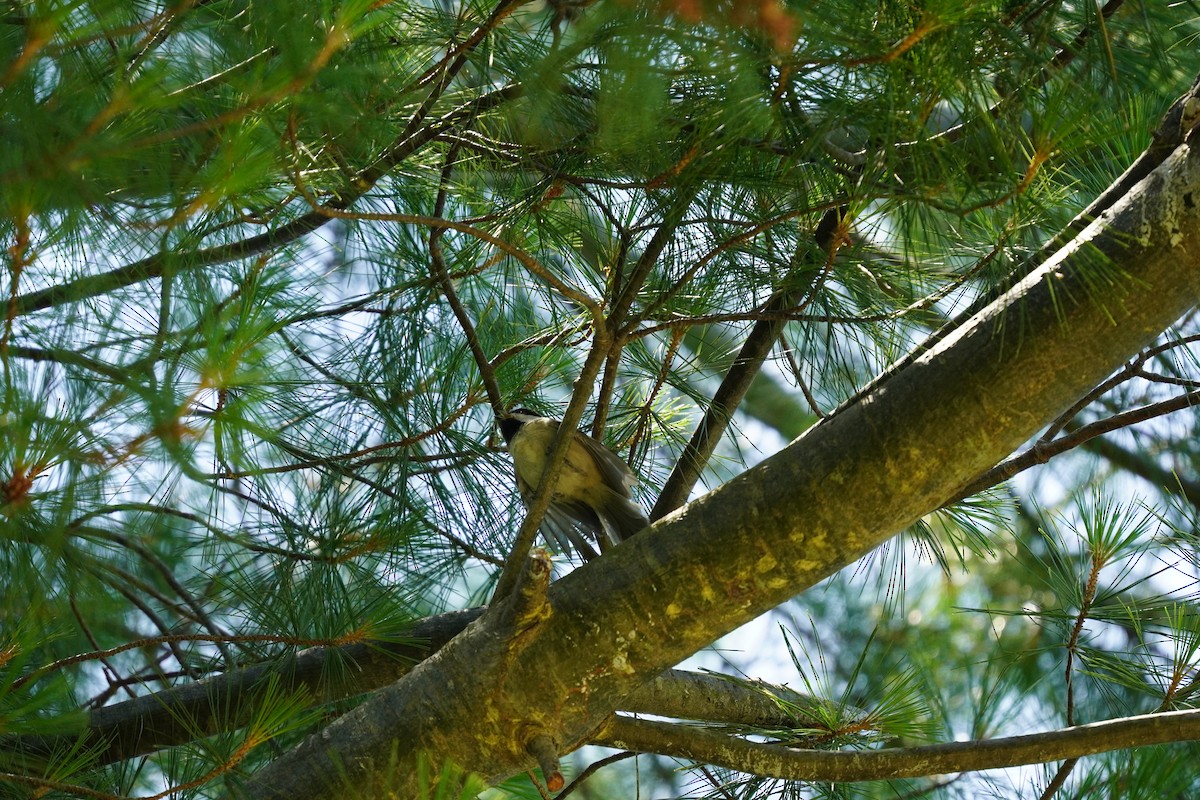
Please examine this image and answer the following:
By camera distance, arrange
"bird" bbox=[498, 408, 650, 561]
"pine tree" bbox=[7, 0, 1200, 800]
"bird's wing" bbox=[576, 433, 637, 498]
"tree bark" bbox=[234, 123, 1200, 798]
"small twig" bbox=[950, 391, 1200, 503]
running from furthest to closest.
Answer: "bird" bbox=[498, 408, 650, 561]
"bird's wing" bbox=[576, 433, 637, 498]
"small twig" bbox=[950, 391, 1200, 503]
"tree bark" bbox=[234, 123, 1200, 798]
"pine tree" bbox=[7, 0, 1200, 800]

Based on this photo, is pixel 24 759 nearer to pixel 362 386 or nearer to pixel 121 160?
pixel 362 386

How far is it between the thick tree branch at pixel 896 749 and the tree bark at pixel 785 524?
19cm

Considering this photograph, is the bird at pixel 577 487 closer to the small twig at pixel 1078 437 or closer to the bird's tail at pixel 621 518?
the bird's tail at pixel 621 518

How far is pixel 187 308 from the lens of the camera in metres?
1.15

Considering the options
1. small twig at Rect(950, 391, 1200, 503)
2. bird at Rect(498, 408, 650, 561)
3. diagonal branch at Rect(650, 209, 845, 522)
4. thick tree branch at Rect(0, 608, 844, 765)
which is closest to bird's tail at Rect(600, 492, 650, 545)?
bird at Rect(498, 408, 650, 561)

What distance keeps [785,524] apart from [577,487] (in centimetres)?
86

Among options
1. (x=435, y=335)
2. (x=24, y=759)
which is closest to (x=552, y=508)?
(x=435, y=335)

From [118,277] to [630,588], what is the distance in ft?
2.25

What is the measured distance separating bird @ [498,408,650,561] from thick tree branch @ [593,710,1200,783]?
434 millimetres

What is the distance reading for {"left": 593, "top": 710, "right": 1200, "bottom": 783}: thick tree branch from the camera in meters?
1.22

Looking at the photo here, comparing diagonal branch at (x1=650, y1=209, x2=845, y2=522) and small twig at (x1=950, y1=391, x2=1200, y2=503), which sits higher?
diagonal branch at (x1=650, y1=209, x2=845, y2=522)

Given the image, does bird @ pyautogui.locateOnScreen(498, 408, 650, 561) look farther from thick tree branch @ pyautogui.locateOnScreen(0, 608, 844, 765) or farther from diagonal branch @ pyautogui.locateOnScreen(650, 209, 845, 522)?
thick tree branch @ pyautogui.locateOnScreen(0, 608, 844, 765)

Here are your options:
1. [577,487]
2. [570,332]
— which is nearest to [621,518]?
[577,487]

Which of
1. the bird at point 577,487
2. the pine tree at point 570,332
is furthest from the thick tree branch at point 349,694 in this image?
the bird at point 577,487
